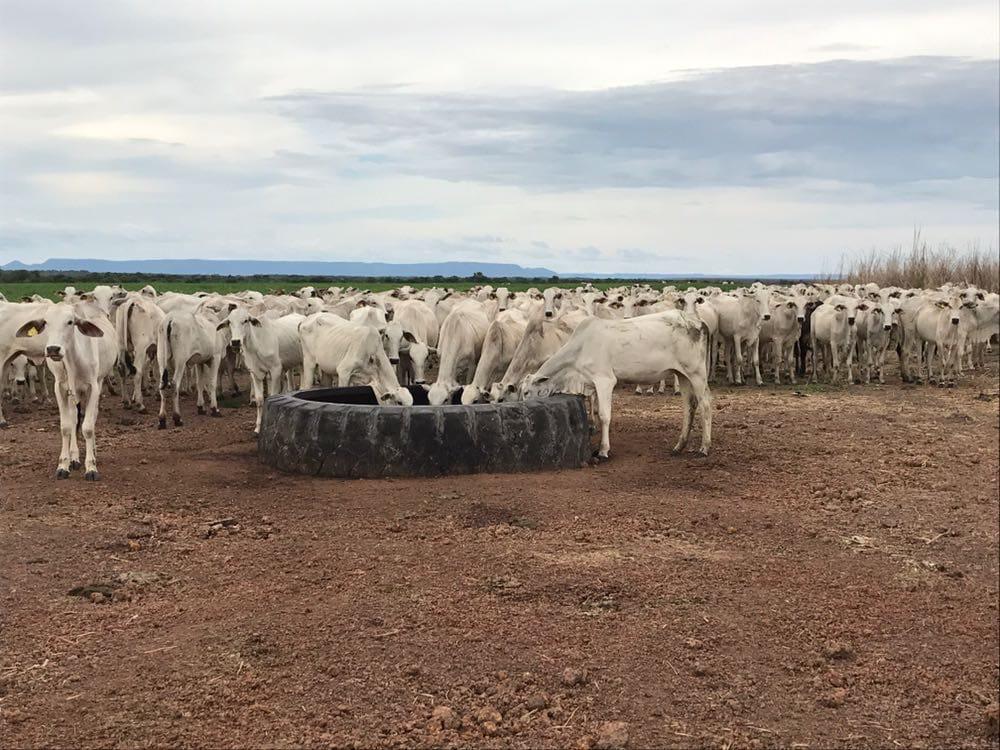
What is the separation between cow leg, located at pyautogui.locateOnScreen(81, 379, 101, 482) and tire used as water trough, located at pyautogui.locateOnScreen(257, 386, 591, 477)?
196 centimetres

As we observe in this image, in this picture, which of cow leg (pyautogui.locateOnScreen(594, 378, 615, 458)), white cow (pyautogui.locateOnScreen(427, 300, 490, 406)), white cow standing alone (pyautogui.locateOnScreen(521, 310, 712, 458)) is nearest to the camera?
cow leg (pyautogui.locateOnScreen(594, 378, 615, 458))

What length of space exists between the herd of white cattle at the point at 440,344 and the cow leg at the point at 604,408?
19 millimetres

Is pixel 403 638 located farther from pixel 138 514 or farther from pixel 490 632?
pixel 138 514

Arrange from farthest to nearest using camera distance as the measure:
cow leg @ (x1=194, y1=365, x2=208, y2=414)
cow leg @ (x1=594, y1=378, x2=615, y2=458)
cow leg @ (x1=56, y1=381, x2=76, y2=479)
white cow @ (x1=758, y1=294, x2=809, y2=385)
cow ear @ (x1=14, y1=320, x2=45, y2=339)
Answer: white cow @ (x1=758, y1=294, x2=809, y2=385) < cow leg @ (x1=194, y1=365, x2=208, y2=414) < cow leg @ (x1=594, y1=378, x2=615, y2=458) < cow leg @ (x1=56, y1=381, x2=76, y2=479) < cow ear @ (x1=14, y1=320, x2=45, y2=339)

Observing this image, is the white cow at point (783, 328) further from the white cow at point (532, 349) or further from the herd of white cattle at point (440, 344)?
the white cow at point (532, 349)

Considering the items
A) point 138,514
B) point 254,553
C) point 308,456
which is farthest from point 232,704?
point 308,456

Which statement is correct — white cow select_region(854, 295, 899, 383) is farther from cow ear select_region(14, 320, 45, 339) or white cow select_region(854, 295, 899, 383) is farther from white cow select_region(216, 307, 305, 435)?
cow ear select_region(14, 320, 45, 339)

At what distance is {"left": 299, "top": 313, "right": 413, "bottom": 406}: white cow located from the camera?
13891 mm

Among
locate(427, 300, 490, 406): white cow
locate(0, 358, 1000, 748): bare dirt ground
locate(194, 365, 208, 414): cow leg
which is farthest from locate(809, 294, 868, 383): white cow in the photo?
locate(194, 365, 208, 414): cow leg

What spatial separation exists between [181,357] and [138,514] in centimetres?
680

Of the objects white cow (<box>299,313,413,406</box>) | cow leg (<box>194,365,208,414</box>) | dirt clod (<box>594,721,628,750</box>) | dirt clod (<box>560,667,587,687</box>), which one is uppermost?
white cow (<box>299,313,413,406</box>)

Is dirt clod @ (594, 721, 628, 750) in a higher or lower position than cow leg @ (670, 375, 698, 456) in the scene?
lower

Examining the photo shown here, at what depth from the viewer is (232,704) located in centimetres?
549

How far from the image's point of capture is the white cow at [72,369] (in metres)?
11.2
